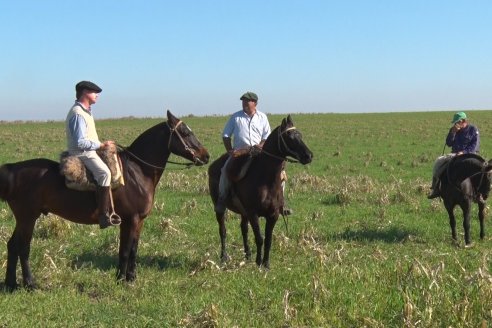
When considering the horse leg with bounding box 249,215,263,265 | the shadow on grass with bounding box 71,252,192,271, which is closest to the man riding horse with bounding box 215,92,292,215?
the horse leg with bounding box 249,215,263,265

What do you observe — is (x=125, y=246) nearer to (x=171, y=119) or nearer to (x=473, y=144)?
(x=171, y=119)

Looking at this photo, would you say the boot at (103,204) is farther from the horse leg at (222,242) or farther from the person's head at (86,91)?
the horse leg at (222,242)

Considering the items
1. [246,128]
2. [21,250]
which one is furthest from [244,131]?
[21,250]

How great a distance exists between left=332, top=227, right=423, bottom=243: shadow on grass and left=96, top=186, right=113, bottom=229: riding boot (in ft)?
16.8

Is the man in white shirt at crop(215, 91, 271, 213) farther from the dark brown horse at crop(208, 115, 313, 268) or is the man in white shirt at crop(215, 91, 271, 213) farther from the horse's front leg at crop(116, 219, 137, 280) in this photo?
the horse's front leg at crop(116, 219, 137, 280)

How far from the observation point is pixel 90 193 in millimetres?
7863

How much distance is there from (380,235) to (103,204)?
20.1 ft

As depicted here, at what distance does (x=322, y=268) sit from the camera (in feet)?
25.4

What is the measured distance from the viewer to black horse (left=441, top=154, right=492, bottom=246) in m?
10.5

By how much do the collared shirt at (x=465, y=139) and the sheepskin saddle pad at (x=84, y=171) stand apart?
23.3ft

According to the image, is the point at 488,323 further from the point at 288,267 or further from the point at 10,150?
the point at 10,150

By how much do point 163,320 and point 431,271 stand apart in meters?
3.30

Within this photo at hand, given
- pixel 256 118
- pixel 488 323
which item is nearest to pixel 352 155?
pixel 256 118

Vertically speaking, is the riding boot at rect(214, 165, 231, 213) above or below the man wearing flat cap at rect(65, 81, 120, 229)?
below
